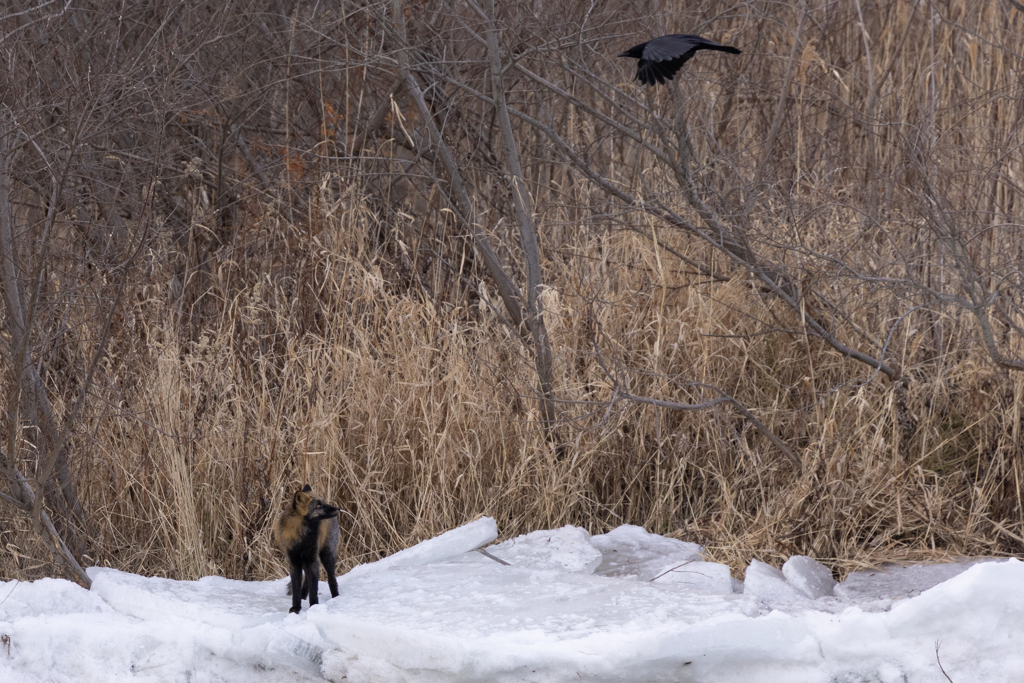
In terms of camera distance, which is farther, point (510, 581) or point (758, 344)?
point (758, 344)

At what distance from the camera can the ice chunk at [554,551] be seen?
3.27 metres

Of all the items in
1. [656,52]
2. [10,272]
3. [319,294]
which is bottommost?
[319,294]

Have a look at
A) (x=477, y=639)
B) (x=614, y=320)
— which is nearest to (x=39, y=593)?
(x=477, y=639)

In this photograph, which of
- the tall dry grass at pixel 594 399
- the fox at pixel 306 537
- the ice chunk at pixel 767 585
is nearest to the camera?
the fox at pixel 306 537

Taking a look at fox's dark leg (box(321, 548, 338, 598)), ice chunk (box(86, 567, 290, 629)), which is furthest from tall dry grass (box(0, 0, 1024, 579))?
fox's dark leg (box(321, 548, 338, 598))

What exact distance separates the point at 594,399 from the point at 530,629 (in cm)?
149

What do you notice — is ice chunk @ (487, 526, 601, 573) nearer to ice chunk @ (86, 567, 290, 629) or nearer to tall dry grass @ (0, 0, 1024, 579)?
tall dry grass @ (0, 0, 1024, 579)

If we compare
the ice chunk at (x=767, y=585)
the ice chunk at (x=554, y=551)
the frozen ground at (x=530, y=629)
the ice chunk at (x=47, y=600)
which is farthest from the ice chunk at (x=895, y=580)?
the ice chunk at (x=47, y=600)

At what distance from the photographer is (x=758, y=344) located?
426cm

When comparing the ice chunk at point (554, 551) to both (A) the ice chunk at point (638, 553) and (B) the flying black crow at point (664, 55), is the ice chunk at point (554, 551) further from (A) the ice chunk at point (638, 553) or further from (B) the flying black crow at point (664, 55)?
(B) the flying black crow at point (664, 55)

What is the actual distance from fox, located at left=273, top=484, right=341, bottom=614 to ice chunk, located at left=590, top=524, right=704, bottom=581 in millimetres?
930

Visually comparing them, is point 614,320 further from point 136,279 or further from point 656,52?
point 136,279

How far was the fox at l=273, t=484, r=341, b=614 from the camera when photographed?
109 inches

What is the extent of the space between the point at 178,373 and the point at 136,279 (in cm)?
72
